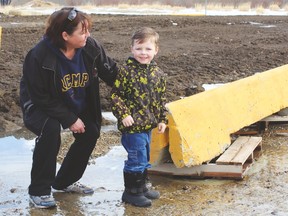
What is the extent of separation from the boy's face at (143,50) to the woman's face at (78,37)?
1.35ft

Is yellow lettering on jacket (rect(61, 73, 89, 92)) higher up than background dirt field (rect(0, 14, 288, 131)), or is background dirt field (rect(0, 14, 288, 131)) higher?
yellow lettering on jacket (rect(61, 73, 89, 92))

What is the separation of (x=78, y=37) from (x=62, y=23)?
163 millimetres

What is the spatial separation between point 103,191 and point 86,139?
0.55m

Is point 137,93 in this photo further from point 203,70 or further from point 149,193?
point 203,70

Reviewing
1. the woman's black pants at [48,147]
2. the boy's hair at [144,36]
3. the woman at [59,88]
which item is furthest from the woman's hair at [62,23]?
the woman's black pants at [48,147]

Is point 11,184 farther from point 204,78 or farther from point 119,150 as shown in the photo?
point 204,78

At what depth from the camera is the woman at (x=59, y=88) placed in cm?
502

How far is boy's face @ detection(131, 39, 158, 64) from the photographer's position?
523 centimetres

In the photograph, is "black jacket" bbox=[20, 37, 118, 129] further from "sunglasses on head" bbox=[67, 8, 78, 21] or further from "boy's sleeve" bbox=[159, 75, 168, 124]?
"boy's sleeve" bbox=[159, 75, 168, 124]

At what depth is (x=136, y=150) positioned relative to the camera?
17.4 ft

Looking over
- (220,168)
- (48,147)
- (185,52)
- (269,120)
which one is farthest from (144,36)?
(185,52)

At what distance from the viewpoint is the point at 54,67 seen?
5016 mm

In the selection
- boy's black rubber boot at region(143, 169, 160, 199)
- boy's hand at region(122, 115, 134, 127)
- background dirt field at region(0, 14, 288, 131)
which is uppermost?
boy's hand at region(122, 115, 134, 127)

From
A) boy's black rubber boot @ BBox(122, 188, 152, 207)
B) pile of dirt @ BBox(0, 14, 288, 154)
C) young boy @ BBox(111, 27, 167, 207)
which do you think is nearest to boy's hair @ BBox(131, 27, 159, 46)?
young boy @ BBox(111, 27, 167, 207)
